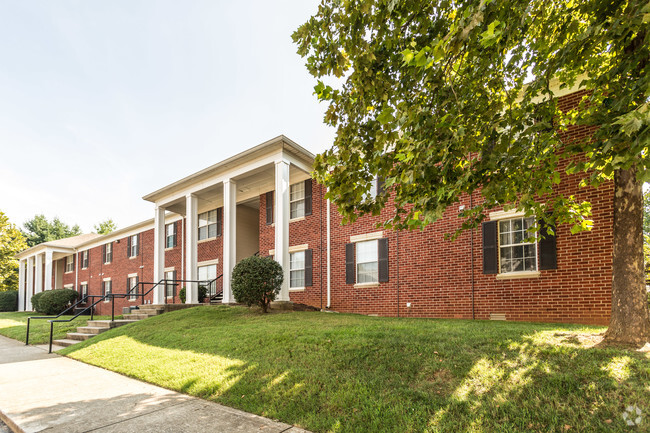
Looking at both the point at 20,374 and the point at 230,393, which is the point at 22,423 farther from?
the point at 20,374

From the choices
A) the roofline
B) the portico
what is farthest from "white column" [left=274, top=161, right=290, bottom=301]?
the roofline

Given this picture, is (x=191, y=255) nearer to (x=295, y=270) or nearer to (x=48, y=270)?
(x=295, y=270)

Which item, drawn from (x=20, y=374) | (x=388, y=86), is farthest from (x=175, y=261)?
(x=388, y=86)

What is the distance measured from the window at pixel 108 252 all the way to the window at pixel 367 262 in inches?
876

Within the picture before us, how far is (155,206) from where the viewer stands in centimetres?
1755

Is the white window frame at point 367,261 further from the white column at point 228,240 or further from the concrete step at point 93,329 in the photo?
the concrete step at point 93,329

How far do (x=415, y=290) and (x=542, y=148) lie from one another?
6.98 meters

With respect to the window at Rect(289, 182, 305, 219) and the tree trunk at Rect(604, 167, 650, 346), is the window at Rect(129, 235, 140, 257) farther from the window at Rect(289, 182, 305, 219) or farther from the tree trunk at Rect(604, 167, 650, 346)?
the tree trunk at Rect(604, 167, 650, 346)

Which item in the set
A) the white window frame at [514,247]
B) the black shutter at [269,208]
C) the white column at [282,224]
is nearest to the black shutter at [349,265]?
the white column at [282,224]

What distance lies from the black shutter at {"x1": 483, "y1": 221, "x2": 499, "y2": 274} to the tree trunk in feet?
13.7

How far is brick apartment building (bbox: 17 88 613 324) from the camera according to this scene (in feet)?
27.3

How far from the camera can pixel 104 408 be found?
458cm

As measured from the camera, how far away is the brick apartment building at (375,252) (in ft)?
27.3

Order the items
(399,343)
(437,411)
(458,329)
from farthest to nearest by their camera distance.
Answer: (458,329) < (399,343) < (437,411)
